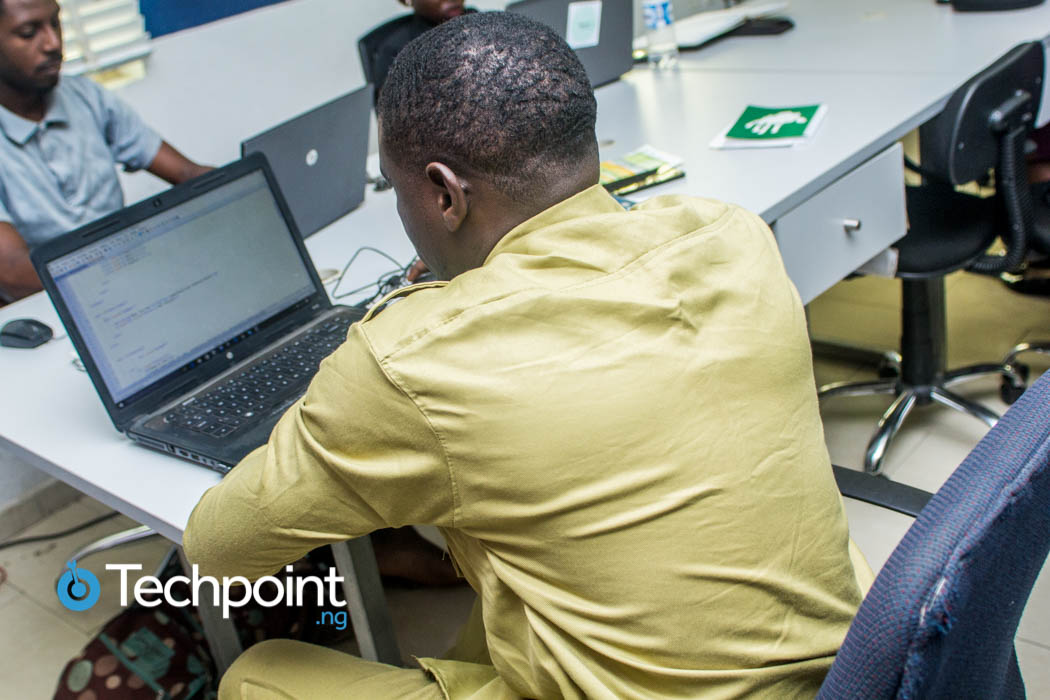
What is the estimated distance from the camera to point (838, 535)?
88cm

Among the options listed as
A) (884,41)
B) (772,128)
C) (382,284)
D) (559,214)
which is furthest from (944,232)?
(559,214)

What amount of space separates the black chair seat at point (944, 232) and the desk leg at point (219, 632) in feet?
4.75

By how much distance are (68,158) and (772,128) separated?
162 cm

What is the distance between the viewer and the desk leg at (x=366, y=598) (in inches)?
48.3

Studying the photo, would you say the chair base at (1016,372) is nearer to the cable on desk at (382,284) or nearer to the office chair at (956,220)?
the office chair at (956,220)

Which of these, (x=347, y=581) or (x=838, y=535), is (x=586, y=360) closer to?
(x=838, y=535)

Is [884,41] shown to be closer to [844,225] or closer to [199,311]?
[844,225]

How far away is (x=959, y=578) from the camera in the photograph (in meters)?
0.56

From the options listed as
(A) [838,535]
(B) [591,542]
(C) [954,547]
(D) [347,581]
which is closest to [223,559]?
(D) [347,581]

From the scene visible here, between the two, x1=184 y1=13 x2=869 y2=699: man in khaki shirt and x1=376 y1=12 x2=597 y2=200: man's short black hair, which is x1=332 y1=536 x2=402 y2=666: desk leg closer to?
x1=184 y1=13 x2=869 y2=699: man in khaki shirt

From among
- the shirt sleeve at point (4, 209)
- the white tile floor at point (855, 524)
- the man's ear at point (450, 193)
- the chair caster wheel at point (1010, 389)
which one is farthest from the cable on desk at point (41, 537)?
the chair caster wheel at point (1010, 389)

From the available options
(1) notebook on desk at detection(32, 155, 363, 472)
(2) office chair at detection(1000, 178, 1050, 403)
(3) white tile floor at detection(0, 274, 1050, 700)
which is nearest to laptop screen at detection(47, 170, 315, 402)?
(1) notebook on desk at detection(32, 155, 363, 472)

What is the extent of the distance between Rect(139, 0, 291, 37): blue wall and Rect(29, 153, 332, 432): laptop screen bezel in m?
1.64

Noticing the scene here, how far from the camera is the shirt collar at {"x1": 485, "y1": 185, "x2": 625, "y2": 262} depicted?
2.84 ft
